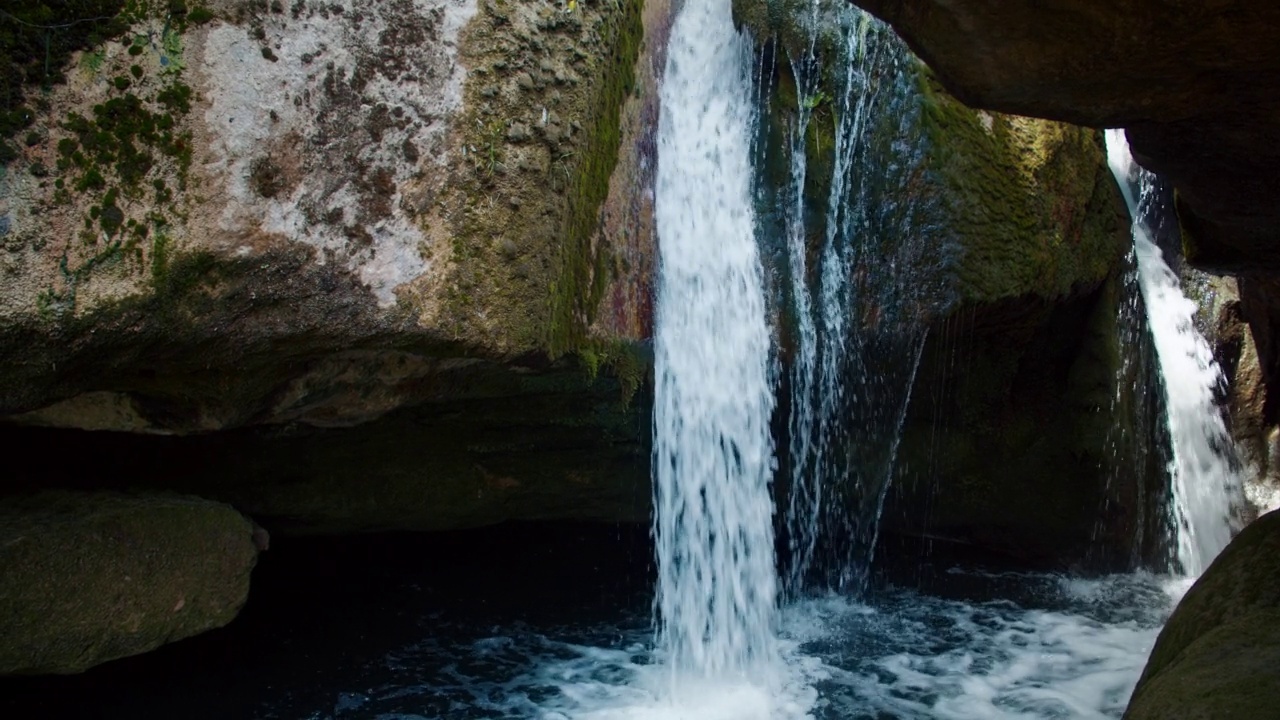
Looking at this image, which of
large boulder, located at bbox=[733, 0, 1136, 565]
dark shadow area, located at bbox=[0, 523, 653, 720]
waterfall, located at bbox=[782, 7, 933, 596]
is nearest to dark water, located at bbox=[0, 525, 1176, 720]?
dark shadow area, located at bbox=[0, 523, 653, 720]

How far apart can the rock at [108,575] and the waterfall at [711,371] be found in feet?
8.07

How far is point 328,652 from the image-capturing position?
592 cm

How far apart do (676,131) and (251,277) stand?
122 inches

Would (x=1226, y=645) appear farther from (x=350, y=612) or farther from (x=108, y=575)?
(x=350, y=612)

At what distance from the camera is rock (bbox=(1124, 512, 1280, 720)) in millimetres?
2830

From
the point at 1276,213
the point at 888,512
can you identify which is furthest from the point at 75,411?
the point at 888,512

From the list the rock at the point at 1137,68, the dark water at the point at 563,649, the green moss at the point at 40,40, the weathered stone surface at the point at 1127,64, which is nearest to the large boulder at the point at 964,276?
the dark water at the point at 563,649

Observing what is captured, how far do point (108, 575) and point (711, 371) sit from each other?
10.8ft

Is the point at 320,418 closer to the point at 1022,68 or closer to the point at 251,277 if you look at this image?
the point at 251,277

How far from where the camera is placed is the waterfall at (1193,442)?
23.6 feet

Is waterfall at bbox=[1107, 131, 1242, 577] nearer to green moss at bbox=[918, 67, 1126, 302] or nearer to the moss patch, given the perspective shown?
green moss at bbox=[918, 67, 1126, 302]

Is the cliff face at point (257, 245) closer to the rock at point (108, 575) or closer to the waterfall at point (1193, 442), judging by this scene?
the rock at point (108, 575)

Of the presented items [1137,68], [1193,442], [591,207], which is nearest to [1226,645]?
[1137,68]

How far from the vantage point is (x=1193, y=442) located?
7.22 metres
